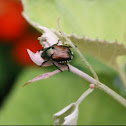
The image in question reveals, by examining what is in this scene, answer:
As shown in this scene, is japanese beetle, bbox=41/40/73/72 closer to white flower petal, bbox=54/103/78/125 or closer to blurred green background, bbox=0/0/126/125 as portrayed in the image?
white flower petal, bbox=54/103/78/125

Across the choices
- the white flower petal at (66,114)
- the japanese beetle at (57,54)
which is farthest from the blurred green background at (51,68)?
the white flower petal at (66,114)

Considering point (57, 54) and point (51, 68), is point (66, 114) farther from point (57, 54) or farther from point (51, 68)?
point (51, 68)

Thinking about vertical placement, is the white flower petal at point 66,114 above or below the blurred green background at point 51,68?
above

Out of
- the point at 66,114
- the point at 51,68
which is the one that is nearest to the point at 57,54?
the point at 66,114

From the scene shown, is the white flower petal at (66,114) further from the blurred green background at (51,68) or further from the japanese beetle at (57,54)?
the blurred green background at (51,68)

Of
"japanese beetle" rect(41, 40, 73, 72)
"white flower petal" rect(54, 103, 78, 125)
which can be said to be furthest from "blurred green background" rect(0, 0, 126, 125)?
"white flower petal" rect(54, 103, 78, 125)
